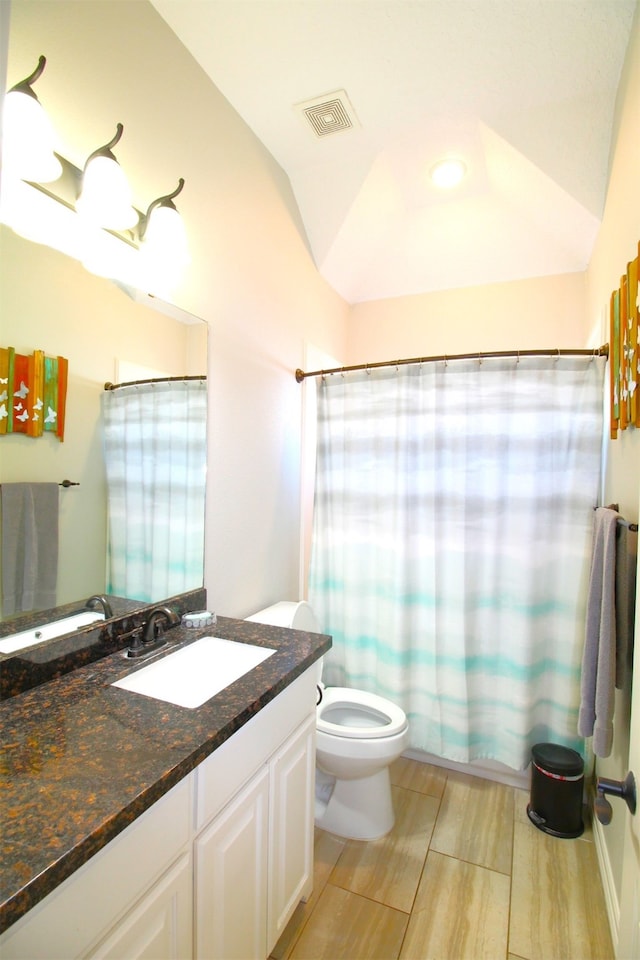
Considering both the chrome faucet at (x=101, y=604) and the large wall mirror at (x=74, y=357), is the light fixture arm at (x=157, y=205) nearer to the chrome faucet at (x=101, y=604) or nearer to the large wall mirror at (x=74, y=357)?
the large wall mirror at (x=74, y=357)

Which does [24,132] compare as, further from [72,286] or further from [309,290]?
[309,290]

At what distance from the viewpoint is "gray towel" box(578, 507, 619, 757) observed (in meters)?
1.29

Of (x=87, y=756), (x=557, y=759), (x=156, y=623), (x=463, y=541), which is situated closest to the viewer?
(x=87, y=756)

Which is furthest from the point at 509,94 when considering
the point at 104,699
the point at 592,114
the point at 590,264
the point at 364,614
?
the point at 104,699

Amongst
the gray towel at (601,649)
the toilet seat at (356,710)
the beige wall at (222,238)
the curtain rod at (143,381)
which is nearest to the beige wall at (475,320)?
the beige wall at (222,238)

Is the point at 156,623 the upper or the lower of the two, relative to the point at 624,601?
lower

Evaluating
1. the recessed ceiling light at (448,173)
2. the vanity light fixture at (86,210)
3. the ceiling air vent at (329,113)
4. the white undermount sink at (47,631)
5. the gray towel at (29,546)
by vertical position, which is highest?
the recessed ceiling light at (448,173)

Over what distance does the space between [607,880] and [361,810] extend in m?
0.85

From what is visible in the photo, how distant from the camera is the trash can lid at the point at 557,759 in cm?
174

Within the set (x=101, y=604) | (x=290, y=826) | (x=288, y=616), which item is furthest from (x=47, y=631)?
(x=288, y=616)

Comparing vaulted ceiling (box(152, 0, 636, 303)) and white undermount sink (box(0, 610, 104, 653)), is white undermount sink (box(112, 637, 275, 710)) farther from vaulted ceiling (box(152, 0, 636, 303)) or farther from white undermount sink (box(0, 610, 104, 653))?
vaulted ceiling (box(152, 0, 636, 303))

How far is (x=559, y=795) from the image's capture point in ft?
5.75

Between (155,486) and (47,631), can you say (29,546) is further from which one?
(155,486)

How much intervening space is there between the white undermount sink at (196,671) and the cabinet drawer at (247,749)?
139 mm
